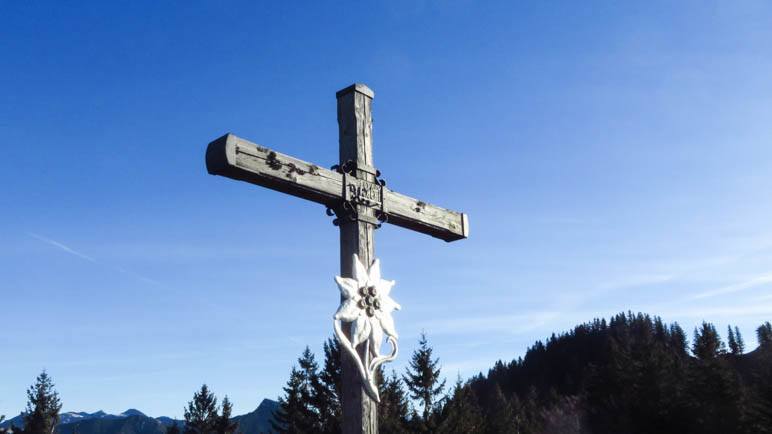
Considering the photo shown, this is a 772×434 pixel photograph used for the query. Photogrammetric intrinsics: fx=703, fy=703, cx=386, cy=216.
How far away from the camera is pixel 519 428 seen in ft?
175

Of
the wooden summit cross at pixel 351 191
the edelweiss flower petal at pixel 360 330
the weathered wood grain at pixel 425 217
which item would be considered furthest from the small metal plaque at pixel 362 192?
the edelweiss flower petal at pixel 360 330

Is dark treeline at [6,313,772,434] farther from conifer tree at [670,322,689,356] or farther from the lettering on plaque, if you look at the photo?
conifer tree at [670,322,689,356]

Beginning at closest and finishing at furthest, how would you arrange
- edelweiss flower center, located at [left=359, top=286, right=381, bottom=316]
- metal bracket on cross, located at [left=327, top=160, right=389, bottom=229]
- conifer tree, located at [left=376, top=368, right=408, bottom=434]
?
edelweiss flower center, located at [left=359, top=286, right=381, bottom=316]
metal bracket on cross, located at [left=327, top=160, right=389, bottom=229]
conifer tree, located at [left=376, top=368, right=408, bottom=434]

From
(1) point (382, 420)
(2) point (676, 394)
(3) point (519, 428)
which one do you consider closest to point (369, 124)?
(1) point (382, 420)

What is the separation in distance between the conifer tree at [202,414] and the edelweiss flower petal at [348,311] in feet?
166

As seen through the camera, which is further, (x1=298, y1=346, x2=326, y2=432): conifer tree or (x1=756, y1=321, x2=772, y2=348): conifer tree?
(x1=756, y1=321, x2=772, y2=348): conifer tree

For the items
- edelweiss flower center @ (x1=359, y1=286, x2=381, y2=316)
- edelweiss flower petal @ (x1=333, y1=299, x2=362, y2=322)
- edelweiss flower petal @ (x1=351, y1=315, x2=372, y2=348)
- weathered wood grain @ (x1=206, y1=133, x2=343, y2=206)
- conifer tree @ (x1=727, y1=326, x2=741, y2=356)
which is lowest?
edelweiss flower petal @ (x1=351, y1=315, x2=372, y2=348)

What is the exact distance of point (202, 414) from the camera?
174 ft

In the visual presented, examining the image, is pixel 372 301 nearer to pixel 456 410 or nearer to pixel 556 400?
pixel 456 410

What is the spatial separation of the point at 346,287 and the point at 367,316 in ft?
1.05

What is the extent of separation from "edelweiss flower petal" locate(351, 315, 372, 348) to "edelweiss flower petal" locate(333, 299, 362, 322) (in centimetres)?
5

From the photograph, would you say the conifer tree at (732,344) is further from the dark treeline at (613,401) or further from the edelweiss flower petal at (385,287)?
the edelweiss flower petal at (385,287)

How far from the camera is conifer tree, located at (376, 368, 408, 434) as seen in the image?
26864 millimetres

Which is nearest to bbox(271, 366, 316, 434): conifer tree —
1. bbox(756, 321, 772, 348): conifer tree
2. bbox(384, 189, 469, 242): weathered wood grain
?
bbox(384, 189, 469, 242): weathered wood grain
